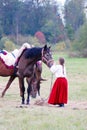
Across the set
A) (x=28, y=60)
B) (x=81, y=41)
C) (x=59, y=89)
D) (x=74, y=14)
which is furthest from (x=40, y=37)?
(x=59, y=89)

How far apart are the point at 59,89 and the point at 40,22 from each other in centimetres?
6740

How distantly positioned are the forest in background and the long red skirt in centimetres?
5626

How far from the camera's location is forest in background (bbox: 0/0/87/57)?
72.8 metres

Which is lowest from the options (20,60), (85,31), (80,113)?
(80,113)

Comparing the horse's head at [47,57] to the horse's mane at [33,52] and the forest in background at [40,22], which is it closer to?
the horse's mane at [33,52]

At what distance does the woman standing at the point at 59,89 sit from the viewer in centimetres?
1109

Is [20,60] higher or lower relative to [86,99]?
higher

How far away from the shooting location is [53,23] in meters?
77.4

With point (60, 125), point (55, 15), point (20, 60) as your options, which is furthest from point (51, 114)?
point (55, 15)

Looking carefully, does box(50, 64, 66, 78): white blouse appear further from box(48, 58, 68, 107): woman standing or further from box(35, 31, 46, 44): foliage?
box(35, 31, 46, 44): foliage

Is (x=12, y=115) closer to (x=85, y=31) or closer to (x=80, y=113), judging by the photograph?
(x=80, y=113)

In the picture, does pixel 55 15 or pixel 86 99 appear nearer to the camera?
pixel 86 99

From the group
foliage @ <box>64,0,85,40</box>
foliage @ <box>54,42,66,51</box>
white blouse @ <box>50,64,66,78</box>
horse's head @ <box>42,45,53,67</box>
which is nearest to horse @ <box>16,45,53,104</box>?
horse's head @ <box>42,45,53,67</box>

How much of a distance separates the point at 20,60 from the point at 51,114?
315 cm
